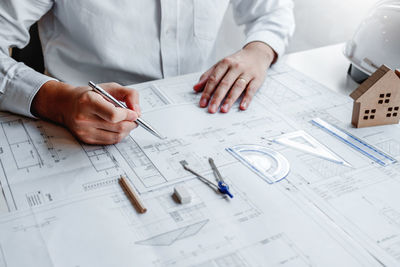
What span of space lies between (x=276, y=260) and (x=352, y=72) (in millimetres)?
715

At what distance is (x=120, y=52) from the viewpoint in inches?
42.7

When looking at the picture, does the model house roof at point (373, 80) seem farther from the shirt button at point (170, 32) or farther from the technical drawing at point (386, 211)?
the shirt button at point (170, 32)

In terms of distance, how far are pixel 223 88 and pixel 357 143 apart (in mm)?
311

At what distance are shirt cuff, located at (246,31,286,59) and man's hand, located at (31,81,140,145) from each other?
1.57 feet

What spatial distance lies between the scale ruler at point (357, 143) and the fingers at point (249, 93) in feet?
0.48

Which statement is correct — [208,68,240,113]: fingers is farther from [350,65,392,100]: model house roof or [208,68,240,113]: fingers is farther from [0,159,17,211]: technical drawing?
[0,159,17,211]: technical drawing

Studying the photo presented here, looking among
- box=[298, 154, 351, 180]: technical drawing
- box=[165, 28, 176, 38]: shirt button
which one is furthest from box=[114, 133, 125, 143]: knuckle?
box=[165, 28, 176, 38]: shirt button

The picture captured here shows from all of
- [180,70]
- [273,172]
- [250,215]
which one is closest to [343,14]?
[180,70]

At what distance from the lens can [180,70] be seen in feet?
3.95

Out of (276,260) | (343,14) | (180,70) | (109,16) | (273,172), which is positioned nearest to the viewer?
(276,260)

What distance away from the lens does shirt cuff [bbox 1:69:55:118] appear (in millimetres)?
812

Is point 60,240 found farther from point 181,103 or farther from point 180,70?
point 180,70

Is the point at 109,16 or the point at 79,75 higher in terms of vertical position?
the point at 109,16

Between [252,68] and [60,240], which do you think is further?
[252,68]
